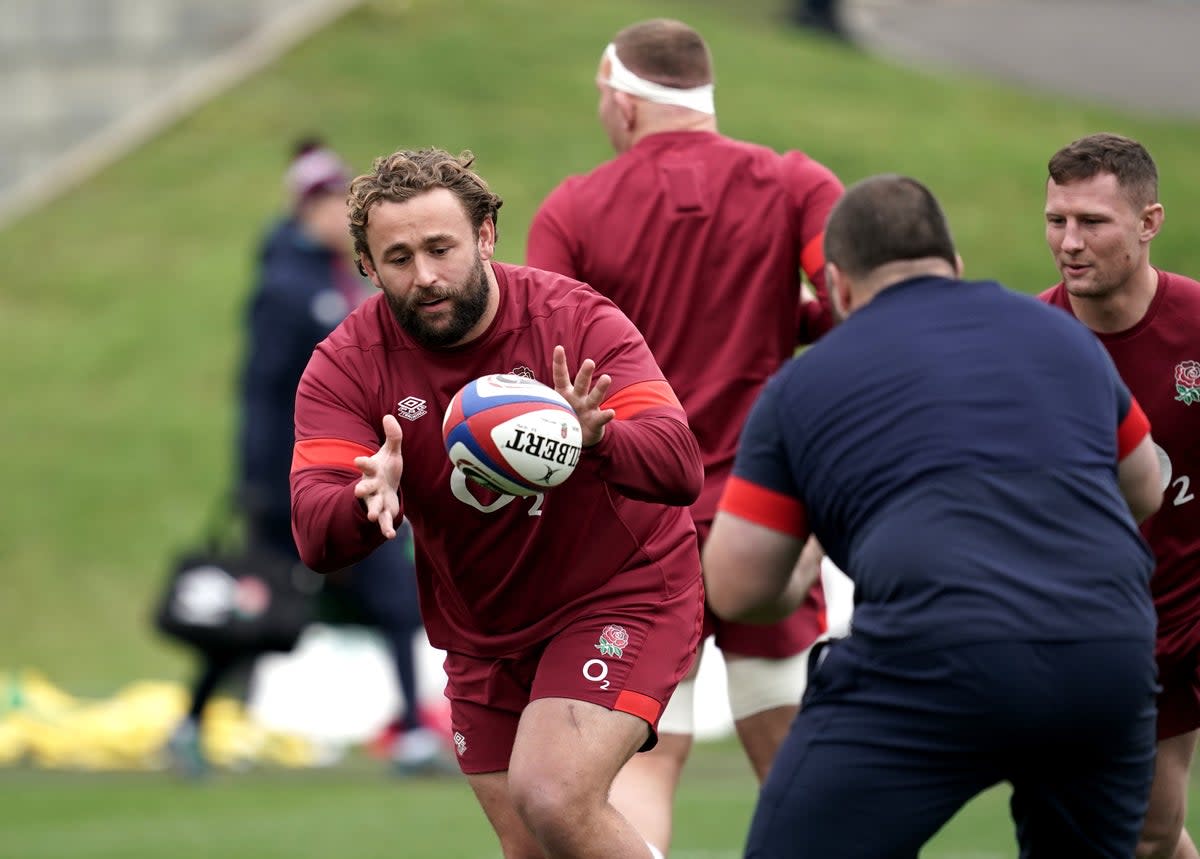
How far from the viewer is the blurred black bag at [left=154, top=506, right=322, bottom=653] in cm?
995

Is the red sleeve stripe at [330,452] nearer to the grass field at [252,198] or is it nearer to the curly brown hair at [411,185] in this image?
the curly brown hair at [411,185]

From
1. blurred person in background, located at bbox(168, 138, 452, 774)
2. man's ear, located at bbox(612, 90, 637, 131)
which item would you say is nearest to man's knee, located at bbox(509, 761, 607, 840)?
man's ear, located at bbox(612, 90, 637, 131)

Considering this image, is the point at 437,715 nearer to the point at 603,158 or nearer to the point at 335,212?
the point at 335,212

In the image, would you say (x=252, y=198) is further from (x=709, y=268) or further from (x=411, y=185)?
(x=411, y=185)

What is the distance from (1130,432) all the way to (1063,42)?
21443 mm

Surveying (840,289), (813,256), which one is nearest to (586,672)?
(840,289)

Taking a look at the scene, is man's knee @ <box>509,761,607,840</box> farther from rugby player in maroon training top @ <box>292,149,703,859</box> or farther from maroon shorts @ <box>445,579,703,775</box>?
maroon shorts @ <box>445,579,703,775</box>

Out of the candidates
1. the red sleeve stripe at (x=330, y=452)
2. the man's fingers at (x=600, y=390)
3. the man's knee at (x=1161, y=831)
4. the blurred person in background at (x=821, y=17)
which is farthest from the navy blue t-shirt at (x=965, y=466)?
the blurred person in background at (x=821, y=17)

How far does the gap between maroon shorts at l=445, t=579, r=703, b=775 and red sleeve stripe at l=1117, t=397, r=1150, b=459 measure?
4.54 ft

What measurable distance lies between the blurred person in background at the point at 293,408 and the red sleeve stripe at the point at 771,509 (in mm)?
5832

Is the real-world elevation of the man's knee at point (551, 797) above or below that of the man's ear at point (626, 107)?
below

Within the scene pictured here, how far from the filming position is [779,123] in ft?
70.0

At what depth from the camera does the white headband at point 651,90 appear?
6.21 m

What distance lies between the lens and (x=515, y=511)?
16.5ft
